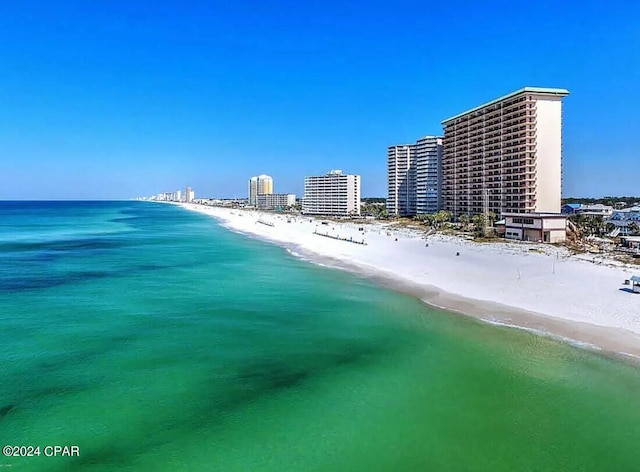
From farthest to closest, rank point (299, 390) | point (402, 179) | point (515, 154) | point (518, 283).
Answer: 1. point (402, 179)
2. point (515, 154)
3. point (518, 283)
4. point (299, 390)

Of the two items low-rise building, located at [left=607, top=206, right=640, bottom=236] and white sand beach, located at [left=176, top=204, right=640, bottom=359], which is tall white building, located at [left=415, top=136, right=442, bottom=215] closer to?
low-rise building, located at [left=607, top=206, right=640, bottom=236]

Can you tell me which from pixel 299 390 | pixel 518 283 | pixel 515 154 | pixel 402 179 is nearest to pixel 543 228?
pixel 515 154

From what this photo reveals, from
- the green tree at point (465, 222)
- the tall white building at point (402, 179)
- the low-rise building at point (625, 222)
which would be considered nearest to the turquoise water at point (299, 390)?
the low-rise building at point (625, 222)

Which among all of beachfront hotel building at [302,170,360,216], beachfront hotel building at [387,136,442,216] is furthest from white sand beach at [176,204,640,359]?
beachfront hotel building at [302,170,360,216]

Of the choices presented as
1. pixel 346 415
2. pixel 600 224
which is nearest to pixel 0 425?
pixel 346 415

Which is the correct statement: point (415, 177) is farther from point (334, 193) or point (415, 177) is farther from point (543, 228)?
point (543, 228)
